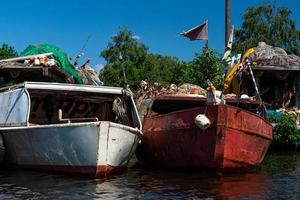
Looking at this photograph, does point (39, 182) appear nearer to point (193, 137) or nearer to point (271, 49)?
point (193, 137)

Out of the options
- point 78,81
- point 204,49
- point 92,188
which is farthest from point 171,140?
point 204,49

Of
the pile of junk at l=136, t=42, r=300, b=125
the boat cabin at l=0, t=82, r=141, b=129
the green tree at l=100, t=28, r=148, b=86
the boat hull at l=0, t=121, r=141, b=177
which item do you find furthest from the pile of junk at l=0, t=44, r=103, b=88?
the green tree at l=100, t=28, r=148, b=86

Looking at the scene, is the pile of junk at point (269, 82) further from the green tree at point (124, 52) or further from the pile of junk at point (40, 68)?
the green tree at point (124, 52)

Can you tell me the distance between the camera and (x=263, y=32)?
182 ft

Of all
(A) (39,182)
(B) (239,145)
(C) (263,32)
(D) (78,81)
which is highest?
(C) (263,32)

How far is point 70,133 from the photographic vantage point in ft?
44.9

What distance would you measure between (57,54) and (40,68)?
10.8 feet

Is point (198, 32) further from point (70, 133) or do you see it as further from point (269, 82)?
point (269, 82)

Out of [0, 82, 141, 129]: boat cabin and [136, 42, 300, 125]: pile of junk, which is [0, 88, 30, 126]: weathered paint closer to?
[0, 82, 141, 129]: boat cabin

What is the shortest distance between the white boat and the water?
0.36 meters

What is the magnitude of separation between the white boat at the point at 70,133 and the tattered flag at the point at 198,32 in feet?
10.6

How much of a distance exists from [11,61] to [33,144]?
514 cm

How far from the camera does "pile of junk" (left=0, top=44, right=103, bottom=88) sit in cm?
1875

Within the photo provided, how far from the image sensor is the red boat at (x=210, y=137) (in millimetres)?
13945
